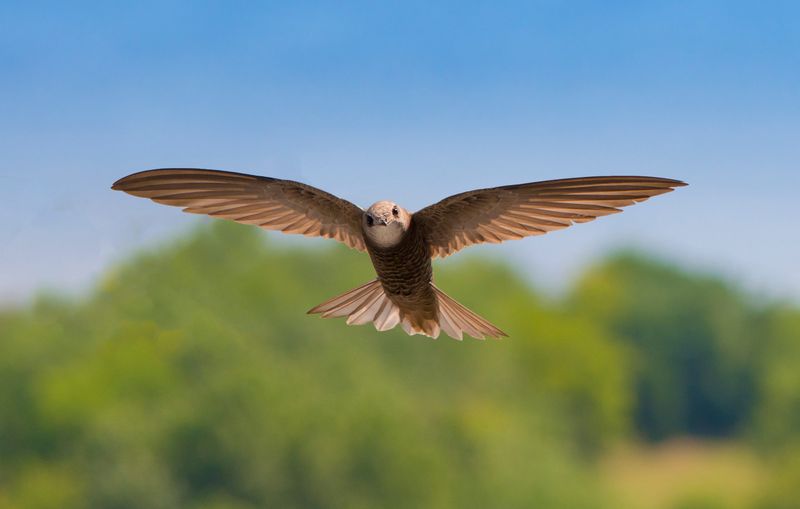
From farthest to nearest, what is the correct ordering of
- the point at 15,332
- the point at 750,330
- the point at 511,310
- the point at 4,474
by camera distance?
the point at 750,330, the point at 511,310, the point at 4,474, the point at 15,332

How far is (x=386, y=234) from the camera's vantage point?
1681mm

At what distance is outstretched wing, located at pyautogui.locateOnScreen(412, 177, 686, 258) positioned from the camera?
5.29 ft

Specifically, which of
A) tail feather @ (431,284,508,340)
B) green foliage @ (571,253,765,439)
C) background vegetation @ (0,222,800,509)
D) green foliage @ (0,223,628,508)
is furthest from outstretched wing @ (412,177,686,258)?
green foliage @ (571,253,765,439)

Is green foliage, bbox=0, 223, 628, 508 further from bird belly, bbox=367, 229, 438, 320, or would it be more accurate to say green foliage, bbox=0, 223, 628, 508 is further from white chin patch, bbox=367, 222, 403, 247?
white chin patch, bbox=367, 222, 403, 247

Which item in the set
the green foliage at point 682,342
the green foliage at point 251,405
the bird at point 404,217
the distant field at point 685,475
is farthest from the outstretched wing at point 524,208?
the green foliage at point 682,342

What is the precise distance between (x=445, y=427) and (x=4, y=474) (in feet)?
39.2

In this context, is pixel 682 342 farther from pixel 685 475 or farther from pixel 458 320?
pixel 458 320

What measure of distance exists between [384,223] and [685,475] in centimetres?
3378

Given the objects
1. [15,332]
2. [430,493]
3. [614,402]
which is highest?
[15,332]

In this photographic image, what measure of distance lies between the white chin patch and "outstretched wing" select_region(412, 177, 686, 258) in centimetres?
19

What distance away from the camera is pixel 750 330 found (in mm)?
38188

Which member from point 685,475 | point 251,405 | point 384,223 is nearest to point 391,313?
point 384,223

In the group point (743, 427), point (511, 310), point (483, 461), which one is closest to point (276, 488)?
point (483, 461)

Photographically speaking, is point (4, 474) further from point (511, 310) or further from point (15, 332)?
point (511, 310)
